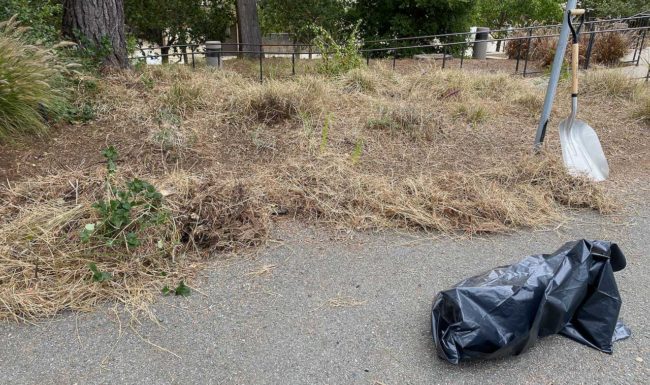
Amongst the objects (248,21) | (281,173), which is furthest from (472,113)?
(248,21)

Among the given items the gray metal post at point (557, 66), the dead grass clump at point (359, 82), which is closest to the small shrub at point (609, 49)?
the dead grass clump at point (359, 82)

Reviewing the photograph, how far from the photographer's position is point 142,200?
3059mm

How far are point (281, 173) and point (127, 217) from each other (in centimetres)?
141

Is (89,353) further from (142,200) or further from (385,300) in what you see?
(385,300)

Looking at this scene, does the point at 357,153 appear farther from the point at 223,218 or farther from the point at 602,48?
the point at 602,48

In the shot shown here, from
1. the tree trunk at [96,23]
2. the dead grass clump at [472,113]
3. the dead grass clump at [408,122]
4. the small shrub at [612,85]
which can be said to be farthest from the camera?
the small shrub at [612,85]

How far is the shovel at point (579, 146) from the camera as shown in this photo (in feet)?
13.5

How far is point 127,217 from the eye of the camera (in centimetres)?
286

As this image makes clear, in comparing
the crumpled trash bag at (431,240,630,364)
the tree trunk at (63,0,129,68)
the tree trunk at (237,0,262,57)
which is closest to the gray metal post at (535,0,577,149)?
the crumpled trash bag at (431,240,630,364)

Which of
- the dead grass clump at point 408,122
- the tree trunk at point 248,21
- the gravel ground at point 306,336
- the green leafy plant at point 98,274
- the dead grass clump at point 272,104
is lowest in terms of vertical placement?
the gravel ground at point 306,336

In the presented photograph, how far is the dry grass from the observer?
9.16ft

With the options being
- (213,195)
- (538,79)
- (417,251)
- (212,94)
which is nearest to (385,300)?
(417,251)

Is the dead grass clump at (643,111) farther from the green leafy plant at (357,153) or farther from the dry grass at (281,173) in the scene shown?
the green leafy plant at (357,153)

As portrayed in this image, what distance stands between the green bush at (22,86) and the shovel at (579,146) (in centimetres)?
455
